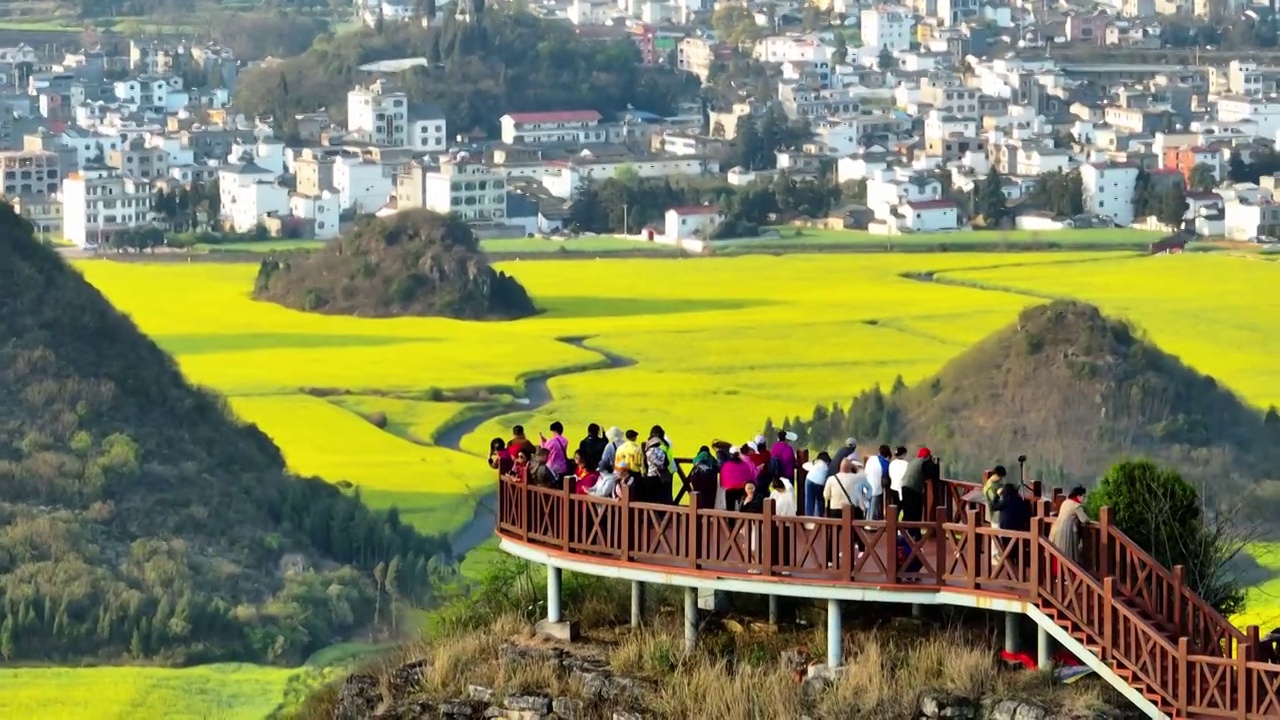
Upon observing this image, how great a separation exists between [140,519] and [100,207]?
48710 mm

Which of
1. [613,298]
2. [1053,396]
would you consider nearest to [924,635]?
[1053,396]

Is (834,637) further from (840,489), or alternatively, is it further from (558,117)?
(558,117)

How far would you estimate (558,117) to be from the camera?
108 meters

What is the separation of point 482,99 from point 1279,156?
87.4ft

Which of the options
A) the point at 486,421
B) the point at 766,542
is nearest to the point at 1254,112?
the point at 486,421

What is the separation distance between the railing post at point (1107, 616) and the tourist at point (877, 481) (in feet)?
4.59

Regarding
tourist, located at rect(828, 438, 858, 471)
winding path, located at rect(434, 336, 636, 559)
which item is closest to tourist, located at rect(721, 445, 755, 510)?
tourist, located at rect(828, 438, 858, 471)

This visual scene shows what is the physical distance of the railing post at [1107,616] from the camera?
14336 mm

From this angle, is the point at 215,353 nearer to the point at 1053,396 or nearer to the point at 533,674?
the point at 1053,396

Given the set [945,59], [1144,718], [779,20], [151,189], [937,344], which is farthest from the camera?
[779,20]

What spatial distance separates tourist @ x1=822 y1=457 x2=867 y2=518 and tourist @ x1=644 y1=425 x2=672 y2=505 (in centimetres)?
74

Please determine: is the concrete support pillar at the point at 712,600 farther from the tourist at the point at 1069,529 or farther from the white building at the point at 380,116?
the white building at the point at 380,116

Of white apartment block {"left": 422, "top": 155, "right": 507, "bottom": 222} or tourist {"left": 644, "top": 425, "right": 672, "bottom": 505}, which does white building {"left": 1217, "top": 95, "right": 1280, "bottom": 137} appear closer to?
white apartment block {"left": 422, "top": 155, "right": 507, "bottom": 222}

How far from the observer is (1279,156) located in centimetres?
9500
